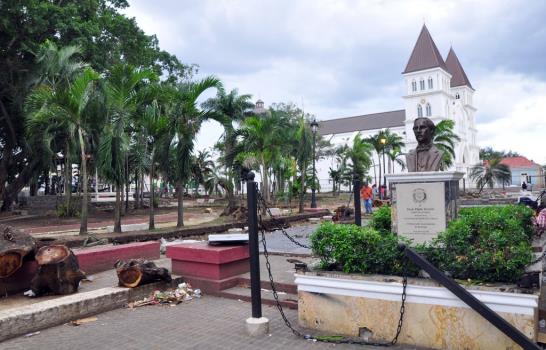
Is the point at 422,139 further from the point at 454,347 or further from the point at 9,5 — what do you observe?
the point at 9,5

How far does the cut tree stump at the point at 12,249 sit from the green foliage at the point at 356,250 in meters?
4.14

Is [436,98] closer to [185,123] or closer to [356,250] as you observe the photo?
[185,123]

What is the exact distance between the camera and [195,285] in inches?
266

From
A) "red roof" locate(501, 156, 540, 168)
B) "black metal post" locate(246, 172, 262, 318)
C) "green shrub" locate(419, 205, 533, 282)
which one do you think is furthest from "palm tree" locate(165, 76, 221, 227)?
"red roof" locate(501, 156, 540, 168)

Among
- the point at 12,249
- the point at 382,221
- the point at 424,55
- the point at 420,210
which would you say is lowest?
the point at 12,249

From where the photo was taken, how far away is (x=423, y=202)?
18.3ft

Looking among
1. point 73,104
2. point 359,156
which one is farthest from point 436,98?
point 73,104

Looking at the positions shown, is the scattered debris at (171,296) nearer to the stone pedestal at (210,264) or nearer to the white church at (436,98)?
the stone pedestal at (210,264)

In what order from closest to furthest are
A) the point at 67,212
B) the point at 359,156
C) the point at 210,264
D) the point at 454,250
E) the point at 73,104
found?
the point at 454,250
the point at 210,264
the point at 73,104
the point at 67,212
the point at 359,156

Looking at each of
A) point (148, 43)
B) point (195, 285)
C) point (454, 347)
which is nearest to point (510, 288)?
point (454, 347)

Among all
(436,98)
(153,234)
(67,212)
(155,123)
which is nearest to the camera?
(153,234)

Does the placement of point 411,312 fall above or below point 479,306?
below

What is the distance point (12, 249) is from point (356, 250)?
4.69 metres

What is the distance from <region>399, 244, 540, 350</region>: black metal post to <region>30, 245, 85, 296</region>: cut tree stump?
4.59m
